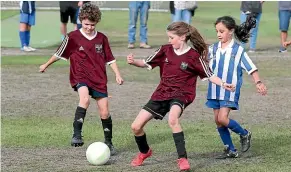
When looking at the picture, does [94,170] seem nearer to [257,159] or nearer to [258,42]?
[257,159]

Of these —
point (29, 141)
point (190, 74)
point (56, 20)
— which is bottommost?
point (56, 20)

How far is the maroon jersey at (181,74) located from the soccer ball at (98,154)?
78 centimetres

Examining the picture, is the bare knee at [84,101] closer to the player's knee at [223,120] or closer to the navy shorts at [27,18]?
the player's knee at [223,120]

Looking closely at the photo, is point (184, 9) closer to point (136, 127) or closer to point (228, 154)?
point (228, 154)

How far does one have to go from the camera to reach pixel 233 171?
8398 mm

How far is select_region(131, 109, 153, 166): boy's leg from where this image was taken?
28.3 ft

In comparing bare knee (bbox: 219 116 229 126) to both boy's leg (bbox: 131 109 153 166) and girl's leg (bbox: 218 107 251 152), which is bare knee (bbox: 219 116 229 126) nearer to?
girl's leg (bbox: 218 107 251 152)

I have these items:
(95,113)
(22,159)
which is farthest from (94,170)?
(95,113)

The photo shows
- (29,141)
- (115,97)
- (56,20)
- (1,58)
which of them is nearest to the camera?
(29,141)

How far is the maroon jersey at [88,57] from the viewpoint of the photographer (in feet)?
31.2

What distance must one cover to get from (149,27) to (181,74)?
17146mm

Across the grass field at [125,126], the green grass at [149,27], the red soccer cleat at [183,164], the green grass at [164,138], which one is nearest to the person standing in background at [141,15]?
the green grass at [149,27]

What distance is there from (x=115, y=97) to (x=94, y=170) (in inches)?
201

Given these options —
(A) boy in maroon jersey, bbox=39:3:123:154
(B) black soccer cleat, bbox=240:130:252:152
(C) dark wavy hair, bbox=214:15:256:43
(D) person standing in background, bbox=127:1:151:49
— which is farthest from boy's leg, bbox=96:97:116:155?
(D) person standing in background, bbox=127:1:151:49
